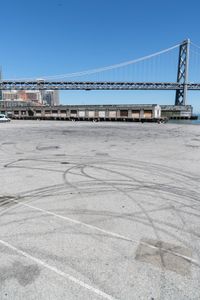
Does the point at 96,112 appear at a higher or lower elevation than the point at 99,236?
higher

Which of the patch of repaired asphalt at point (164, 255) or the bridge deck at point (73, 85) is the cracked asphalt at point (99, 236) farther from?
the bridge deck at point (73, 85)

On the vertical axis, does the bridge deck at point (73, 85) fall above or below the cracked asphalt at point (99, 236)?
above

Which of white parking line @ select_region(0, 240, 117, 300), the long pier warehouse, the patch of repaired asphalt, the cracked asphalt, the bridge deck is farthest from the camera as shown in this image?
the bridge deck

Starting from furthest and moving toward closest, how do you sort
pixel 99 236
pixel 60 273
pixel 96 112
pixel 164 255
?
pixel 96 112 → pixel 99 236 → pixel 164 255 → pixel 60 273

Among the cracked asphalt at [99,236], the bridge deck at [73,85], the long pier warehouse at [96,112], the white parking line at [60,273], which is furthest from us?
the bridge deck at [73,85]

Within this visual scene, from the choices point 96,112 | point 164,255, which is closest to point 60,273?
point 164,255

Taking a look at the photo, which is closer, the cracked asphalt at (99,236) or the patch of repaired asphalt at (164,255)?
the cracked asphalt at (99,236)

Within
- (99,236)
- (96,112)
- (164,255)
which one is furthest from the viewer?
(96,112)

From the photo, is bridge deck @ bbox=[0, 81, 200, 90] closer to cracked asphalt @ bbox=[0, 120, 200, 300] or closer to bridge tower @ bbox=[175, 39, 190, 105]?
bridge tower @ bbox=[175, 39, 190, 105]

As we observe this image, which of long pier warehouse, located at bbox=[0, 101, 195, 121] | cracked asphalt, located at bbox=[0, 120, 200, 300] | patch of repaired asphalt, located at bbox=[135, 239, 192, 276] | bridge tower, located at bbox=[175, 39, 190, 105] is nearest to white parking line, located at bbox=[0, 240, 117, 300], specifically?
cracked asphalt, located at bbox=[0, 120, 200, 300]

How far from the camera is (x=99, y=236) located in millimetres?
4297

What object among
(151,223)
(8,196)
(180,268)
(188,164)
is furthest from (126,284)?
(188,164)

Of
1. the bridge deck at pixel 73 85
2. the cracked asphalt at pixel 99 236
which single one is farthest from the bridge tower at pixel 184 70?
the cracked asphalt at pixel 99 236

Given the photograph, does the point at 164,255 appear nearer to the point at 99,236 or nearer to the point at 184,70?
the point at 99,236
